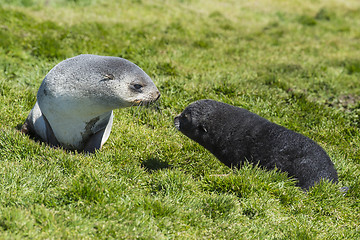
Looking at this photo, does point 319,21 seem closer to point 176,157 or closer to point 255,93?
point 255,93

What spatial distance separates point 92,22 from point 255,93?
5.30m

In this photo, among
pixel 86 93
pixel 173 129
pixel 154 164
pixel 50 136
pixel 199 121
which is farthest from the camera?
pixel 173 129

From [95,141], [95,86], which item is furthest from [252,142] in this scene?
[95,86]

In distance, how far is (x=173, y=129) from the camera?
20.1 ft

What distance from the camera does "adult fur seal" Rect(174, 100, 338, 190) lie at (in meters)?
4.79

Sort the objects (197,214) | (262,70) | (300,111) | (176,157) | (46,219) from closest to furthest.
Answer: (46,219) → (197,214) → (176,157) → (300,111) → (262,70)

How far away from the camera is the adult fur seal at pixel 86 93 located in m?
4.21

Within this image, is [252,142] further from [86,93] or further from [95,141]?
[86,93]

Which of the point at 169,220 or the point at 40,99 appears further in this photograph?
the point at 40,99

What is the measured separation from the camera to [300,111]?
7.30 metres

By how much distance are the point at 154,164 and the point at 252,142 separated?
1.39m

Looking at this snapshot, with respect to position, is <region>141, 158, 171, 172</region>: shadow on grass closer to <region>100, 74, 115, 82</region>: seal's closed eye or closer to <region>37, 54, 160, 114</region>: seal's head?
<region>37, 54, 160, 114</region>: seal's head

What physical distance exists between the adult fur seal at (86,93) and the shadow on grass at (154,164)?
79 cm

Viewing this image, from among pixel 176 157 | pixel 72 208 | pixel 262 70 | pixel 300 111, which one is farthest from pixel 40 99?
pixel 262 70
